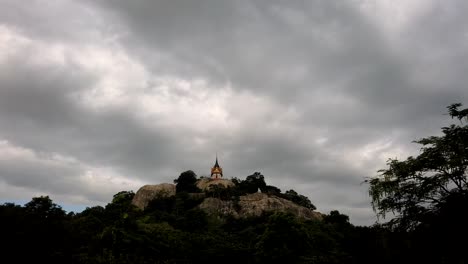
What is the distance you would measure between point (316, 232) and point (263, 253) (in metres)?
18.0

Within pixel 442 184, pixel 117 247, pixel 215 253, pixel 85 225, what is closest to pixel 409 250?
pixel 442 184

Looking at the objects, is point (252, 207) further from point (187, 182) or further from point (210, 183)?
point (187, 182)

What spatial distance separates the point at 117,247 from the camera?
111 feet

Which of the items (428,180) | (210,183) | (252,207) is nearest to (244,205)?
(252,207)

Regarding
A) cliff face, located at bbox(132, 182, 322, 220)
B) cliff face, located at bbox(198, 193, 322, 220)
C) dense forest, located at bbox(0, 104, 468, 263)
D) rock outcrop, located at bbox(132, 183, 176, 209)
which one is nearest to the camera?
dense forest, located at bbox(0, 104, 468, 263)

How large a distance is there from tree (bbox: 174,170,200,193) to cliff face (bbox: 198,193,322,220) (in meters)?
22.7

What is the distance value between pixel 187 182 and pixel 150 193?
17465mm

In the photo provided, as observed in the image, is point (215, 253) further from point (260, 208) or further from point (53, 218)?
point (260, 208)

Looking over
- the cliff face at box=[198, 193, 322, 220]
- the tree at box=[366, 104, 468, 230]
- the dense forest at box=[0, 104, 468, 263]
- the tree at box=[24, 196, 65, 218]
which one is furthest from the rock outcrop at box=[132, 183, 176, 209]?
the tree at box=[366, 104, 468, 230]

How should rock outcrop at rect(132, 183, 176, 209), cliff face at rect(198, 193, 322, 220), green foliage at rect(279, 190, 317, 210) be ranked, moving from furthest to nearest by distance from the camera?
green foliage at rect(279, 190, 317, 210)
rock outcrop at rect(132, 183, 176, 209)
cliff face at rect(198, 193, 322, 220)

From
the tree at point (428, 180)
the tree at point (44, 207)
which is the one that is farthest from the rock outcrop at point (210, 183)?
the tree at point (428, 180)

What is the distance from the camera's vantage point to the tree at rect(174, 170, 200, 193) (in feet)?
440

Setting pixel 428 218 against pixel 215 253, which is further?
pixel 215 253

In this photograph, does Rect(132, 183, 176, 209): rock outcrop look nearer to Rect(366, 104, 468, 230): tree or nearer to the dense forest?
the dense forest
